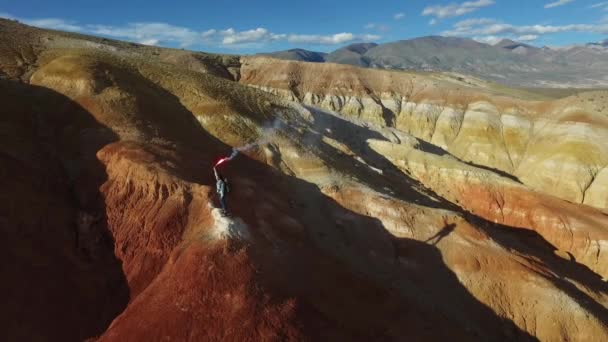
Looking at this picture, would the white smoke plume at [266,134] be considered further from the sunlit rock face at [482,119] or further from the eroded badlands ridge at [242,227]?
the sunlit rock face at [482,119]

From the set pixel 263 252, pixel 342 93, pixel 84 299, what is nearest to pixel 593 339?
pixel 263 252

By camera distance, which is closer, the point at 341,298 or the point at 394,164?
the point at 341,298

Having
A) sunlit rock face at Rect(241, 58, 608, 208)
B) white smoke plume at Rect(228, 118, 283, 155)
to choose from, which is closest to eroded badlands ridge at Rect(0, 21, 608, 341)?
white smoke plume at Rect(228, 118, 283, 155)

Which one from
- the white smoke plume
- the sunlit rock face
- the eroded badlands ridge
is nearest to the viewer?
the eroded badlands ridge

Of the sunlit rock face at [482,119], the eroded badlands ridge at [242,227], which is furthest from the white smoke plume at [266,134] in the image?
the sunlit rock face at [482,119]

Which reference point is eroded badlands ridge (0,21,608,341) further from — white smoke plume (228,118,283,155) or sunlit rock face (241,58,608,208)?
sunlit rock face (241,58,608,208)

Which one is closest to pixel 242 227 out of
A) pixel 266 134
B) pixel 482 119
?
pixel 266 134

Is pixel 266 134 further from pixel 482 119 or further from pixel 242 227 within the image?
pixel 482 119

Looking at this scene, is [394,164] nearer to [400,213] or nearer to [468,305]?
[400,213]
